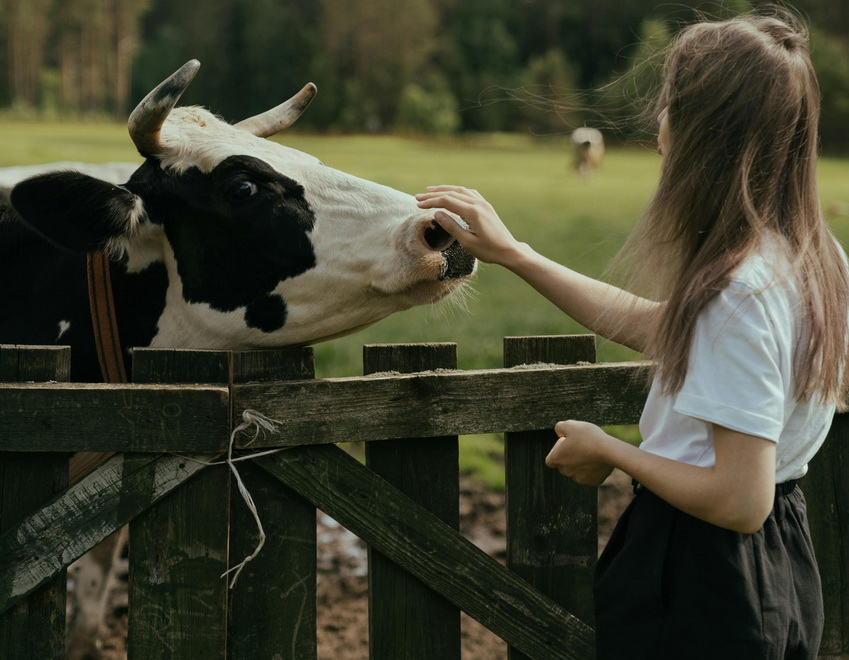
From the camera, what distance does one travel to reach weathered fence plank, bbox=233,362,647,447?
7.97ft

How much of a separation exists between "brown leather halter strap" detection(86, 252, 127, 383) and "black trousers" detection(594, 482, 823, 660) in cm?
170

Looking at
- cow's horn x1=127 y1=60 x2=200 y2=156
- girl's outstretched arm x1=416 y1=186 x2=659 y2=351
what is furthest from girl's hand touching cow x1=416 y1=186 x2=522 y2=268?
cow's horn x1=127 y1=60 x2=200 y2=156

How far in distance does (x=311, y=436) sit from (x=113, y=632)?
7.74 feet

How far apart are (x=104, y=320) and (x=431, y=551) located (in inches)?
49.6

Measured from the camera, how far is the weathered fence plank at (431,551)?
2.47m

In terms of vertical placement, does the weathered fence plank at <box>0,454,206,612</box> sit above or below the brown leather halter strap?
below

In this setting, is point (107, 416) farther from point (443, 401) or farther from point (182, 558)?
point (443, 401)

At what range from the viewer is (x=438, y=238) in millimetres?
2668

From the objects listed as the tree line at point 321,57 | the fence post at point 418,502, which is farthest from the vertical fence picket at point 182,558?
the tree line at point 321,57

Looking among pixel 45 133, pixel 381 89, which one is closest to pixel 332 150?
pixel 45 133

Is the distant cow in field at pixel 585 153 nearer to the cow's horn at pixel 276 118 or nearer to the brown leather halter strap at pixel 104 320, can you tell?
the cow's horn at pixel 276 118

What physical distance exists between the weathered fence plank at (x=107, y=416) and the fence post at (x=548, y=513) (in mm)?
873

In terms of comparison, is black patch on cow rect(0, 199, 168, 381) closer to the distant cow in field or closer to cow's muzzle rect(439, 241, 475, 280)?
cow's muzzle rect(439, 241, 475, 280)

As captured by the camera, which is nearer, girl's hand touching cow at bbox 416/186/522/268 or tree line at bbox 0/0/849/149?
girl's hand touching cow at bbox 416/186/522/268
